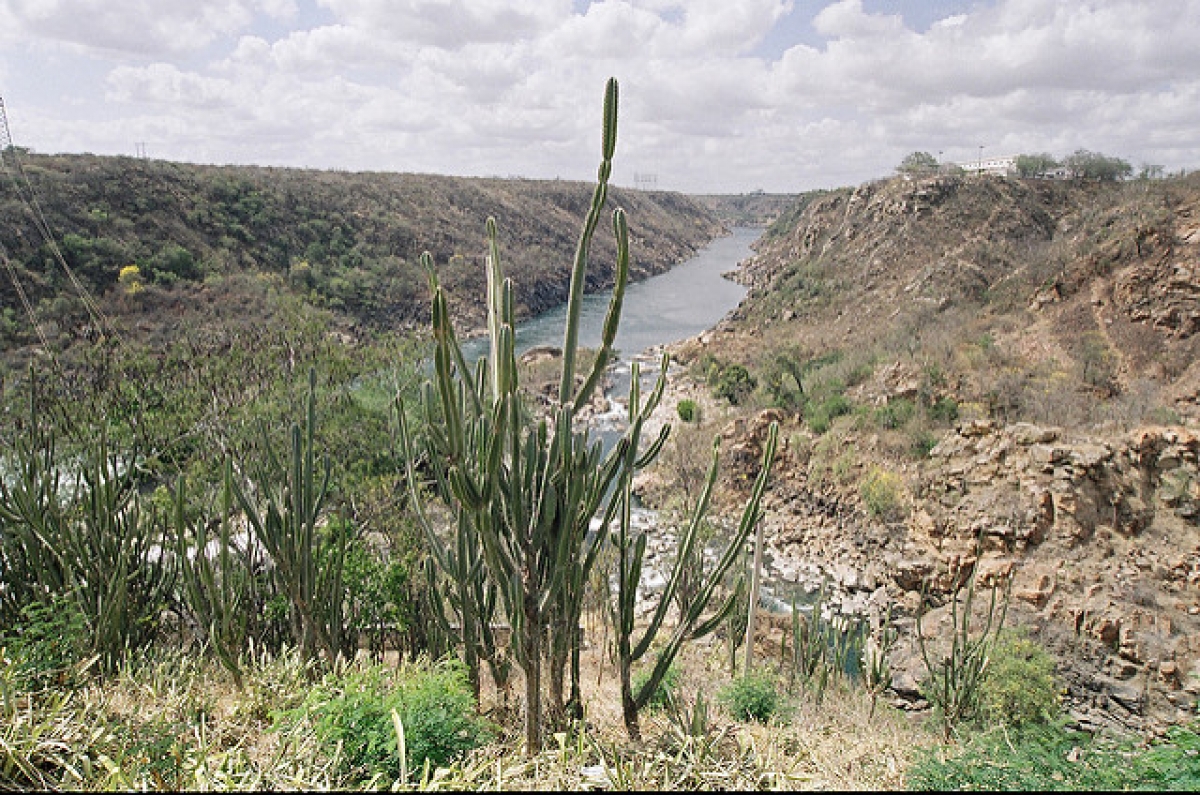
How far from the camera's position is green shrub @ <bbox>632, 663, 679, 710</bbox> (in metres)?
5.19

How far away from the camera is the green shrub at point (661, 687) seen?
5.19m

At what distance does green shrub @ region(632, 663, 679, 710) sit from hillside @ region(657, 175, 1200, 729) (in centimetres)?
464

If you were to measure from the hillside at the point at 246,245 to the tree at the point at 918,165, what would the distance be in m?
20.6

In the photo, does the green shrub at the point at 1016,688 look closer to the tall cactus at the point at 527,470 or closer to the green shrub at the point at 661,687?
the green shrub at the point at 661,687

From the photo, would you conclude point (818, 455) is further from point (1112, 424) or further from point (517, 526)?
point (517, 526)

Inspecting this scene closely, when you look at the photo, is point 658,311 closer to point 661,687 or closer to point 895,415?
point 895,415

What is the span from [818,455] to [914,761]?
47.0 feet

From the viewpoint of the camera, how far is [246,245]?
106 feet

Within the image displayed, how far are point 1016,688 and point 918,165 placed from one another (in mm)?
39784

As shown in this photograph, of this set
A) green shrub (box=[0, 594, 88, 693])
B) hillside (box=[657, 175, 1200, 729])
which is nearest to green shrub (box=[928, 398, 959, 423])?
hillside (box=[657, 175, 1200, 729])

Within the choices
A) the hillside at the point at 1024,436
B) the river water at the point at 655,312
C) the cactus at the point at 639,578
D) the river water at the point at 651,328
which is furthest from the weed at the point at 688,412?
the cactus at the point at 639,578

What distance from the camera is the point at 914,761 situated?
11.6 feet

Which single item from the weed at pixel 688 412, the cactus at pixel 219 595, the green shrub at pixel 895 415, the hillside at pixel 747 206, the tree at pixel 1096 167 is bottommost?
the weed at pixel 688 412

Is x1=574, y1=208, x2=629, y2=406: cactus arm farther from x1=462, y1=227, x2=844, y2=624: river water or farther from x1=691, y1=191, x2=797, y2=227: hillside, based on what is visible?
x1=691, y1=191, x2=797, y2=227: hillside
